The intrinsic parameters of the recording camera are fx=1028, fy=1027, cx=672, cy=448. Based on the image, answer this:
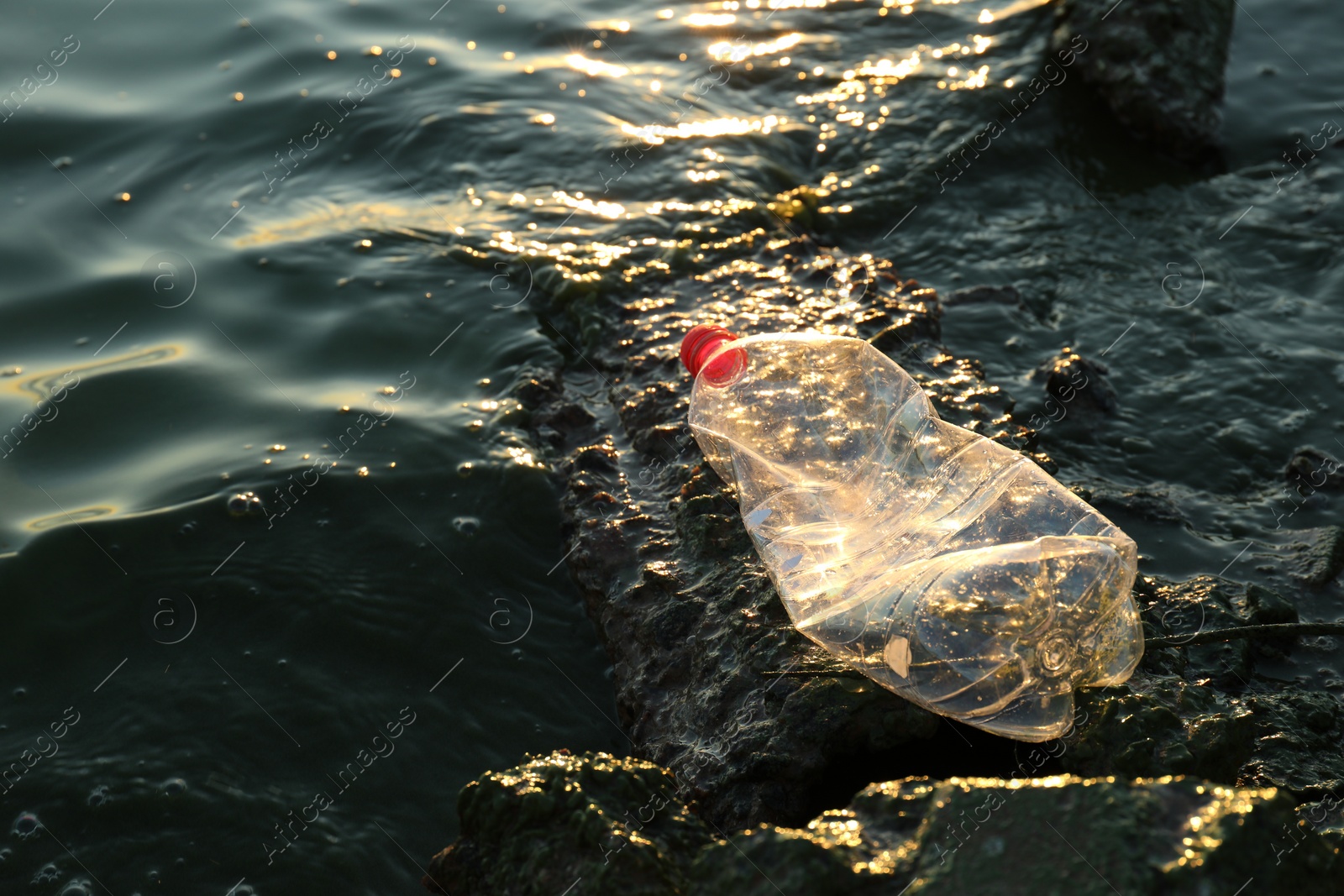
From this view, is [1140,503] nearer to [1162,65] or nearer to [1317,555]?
[1317,555]

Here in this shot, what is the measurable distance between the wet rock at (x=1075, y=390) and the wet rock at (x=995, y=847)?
2125 millimetres

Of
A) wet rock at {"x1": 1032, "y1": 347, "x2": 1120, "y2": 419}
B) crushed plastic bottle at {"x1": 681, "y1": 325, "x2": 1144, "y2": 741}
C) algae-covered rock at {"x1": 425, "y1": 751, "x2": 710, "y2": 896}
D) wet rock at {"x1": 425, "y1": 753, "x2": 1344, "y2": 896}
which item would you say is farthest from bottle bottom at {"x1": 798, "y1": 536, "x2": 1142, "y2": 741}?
wet rock at {"x1": 1032, "y1": 347, "x2": 1120, "y2": 419}

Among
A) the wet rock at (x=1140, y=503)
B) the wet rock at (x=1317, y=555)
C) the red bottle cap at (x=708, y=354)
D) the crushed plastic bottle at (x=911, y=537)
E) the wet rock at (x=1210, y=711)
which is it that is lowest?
the wet rock at (x=1317, y=555)

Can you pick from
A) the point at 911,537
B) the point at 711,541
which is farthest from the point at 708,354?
the point at 911,537

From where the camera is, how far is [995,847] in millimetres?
1761

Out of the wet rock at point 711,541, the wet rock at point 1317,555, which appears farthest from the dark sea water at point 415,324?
the wet rock at point 711,541

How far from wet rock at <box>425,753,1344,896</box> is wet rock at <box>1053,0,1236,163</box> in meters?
4.46

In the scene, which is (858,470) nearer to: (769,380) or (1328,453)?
(769,380)

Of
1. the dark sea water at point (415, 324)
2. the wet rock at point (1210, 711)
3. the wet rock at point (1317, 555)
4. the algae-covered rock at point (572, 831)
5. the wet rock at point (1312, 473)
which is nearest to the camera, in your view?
the algae-covered rock at point (572, 831)

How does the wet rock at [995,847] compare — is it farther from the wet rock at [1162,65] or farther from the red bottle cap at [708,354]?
the wet rock at [1162,65]

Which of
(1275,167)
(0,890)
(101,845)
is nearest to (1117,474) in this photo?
(1275,167)

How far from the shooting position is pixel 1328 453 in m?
3.72

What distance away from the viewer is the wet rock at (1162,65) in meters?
5.44

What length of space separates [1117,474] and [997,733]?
166 cm
